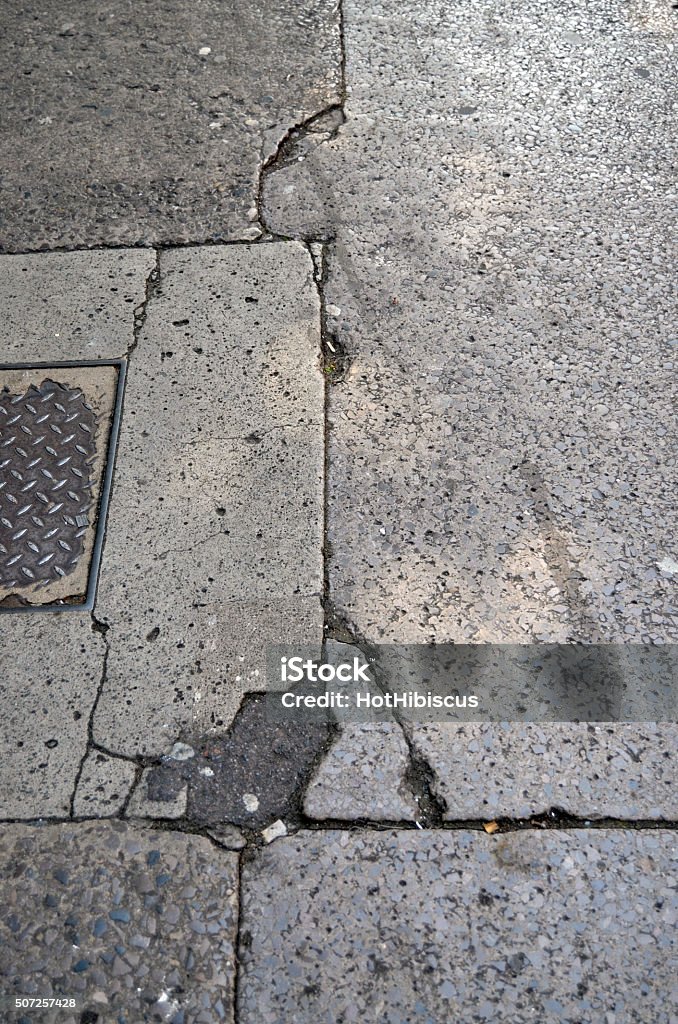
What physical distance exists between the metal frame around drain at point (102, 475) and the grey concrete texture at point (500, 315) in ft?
2.31

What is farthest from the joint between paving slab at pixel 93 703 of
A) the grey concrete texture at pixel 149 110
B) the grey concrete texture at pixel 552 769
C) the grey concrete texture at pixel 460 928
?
the grey concrete texture at pixel 149 110

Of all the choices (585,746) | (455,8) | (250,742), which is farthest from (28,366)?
(455,8)

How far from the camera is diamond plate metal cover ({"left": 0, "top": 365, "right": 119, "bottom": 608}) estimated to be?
2753mm

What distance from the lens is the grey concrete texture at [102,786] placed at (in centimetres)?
237

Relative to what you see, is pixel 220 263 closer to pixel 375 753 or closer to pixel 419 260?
pixel 419 260

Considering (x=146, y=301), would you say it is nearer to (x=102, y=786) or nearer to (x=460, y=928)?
(x=102, y=786)

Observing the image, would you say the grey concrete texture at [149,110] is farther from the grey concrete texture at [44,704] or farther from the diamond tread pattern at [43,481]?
the grey concrete texture at [44,704]

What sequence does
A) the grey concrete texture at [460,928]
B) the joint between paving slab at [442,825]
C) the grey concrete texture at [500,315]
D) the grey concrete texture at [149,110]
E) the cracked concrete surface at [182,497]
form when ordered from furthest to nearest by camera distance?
the grey concrete texture at [149,110], the grey concrete texture at [500,315], the cracked concrete surface at [182,497], the joint between paving slab at [442,825], the grey concrete texture at [460,928]

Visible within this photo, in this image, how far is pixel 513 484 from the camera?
9.34 ft

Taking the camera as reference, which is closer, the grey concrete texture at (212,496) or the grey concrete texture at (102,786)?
the grey concrete texture at (102,786)

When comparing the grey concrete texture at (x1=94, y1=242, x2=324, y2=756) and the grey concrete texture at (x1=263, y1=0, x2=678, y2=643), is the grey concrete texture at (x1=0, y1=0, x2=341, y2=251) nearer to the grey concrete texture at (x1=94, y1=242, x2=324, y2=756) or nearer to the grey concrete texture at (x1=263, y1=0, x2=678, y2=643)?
the grey concrete texture at (x1=263, y1=0, x2=678, y2=643)

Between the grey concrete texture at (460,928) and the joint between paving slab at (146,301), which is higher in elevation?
the joint between paving slab at (146,301)

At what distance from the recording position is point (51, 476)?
9.64ft

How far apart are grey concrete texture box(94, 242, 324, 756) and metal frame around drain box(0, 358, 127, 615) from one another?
1.0 inches
